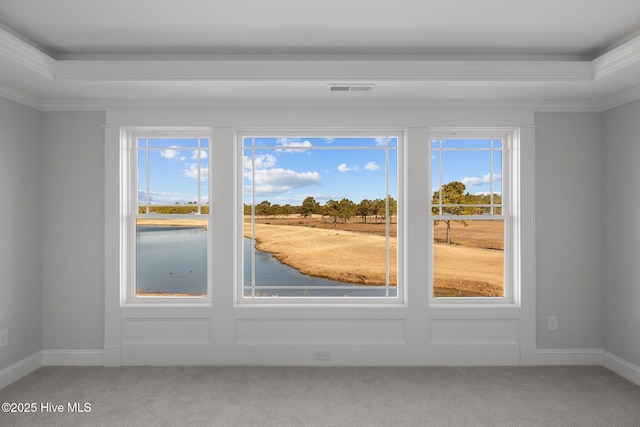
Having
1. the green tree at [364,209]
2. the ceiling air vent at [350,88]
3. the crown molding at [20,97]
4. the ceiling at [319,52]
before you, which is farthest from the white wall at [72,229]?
the green tree at [364,209]

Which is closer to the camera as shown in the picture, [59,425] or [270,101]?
[59,425]

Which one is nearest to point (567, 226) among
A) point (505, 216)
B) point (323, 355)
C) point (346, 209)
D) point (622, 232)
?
point (622, 232)

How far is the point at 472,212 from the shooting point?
3666mm

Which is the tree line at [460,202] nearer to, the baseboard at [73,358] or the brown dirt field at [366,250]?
the brown dirt field at [366,250]

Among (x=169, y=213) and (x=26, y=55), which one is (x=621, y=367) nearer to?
(x=169, y=213)

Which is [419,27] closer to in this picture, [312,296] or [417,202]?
[417,202]

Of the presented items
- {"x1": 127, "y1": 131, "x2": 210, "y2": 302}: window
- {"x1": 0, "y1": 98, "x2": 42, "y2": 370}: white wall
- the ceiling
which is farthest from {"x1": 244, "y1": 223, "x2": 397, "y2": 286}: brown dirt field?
{"x1": 0, "y1": 98, "x2": 42, "y2": 370}: white wall

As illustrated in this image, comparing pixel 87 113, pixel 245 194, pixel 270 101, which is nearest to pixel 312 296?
pixel 245 194

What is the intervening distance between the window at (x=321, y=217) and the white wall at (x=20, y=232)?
5.99 feet

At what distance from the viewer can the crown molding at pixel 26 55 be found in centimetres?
246

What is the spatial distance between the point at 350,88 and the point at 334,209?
3.77 ft

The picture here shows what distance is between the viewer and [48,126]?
3484 millimetres

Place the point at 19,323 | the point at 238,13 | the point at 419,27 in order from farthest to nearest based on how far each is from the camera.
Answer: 1. the point at 19,323
2. the point at 419,27
3. the point at 238,13

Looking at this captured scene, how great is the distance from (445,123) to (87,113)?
328cm
